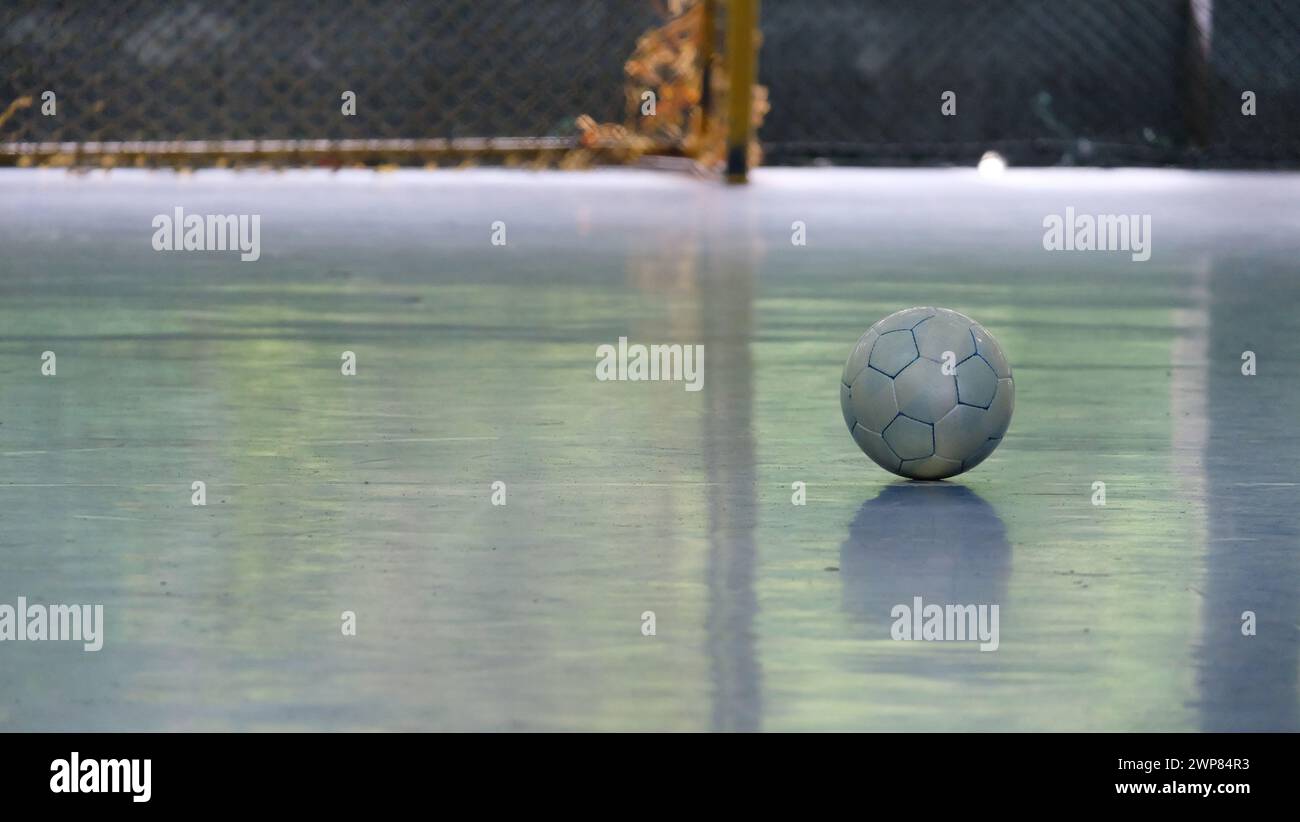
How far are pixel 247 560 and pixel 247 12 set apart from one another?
1846cm

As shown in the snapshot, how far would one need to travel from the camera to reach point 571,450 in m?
6.27

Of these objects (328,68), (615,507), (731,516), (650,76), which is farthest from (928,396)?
(328,68)

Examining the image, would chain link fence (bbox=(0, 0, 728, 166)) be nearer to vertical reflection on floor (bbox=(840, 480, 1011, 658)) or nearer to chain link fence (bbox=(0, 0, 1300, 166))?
chain link fence (bbox=(0, 0, 1300, 166))

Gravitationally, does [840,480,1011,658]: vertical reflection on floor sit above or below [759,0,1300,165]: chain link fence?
below

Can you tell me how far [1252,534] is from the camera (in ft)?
16.9

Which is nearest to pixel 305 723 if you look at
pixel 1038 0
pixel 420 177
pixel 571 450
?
pixel 571 450

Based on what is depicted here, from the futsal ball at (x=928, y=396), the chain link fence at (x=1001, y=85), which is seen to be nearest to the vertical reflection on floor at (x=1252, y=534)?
the futsal ball at (x=928, y=396)

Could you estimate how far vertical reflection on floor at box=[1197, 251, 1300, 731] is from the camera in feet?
12.5

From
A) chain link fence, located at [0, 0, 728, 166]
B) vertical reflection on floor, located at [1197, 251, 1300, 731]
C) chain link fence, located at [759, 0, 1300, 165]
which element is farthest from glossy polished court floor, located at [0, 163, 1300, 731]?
chain link fence, located at [759, 0, 1300, 165]

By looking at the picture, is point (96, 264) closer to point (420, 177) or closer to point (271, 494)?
point (271, 494)

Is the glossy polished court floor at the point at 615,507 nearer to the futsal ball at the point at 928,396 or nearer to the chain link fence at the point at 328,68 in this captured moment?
the futsal ball at the point at 928,396

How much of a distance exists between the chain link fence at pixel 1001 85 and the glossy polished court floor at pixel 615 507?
36.8ft

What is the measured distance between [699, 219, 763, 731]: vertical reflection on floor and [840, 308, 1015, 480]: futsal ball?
1.14 feet

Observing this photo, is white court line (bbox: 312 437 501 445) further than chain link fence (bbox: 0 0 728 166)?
No
